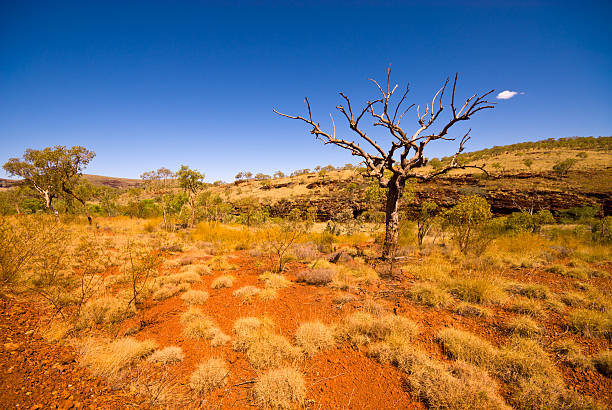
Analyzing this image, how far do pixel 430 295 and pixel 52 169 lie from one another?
24910 millimetres

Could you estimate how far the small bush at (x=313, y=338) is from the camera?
144 inches

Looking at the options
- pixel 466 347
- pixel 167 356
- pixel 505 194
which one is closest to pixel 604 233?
pixel 466 347

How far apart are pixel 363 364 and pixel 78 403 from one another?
3571 millimetres

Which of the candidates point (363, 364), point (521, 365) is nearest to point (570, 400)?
point (521, 365)

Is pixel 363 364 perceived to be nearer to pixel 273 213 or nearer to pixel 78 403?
pixel 78 403

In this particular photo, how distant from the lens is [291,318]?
4.68m

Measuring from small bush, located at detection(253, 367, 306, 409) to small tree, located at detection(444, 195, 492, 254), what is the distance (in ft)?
28.6

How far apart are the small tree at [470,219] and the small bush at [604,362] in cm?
582

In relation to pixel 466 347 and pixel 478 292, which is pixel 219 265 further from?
pixel 478 292

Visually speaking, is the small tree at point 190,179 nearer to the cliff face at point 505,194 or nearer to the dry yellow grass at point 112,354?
the cliff face at point 505,194

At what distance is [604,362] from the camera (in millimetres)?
3076

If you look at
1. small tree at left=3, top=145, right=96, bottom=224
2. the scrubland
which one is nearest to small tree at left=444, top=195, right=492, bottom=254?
the scrubland

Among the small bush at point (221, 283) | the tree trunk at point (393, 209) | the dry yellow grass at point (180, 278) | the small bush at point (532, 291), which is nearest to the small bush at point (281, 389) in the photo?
the small bush at point (221, 283)

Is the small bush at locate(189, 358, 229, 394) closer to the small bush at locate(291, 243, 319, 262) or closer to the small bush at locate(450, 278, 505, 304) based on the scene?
the small bush at locate(450, 278, 505, 304)
